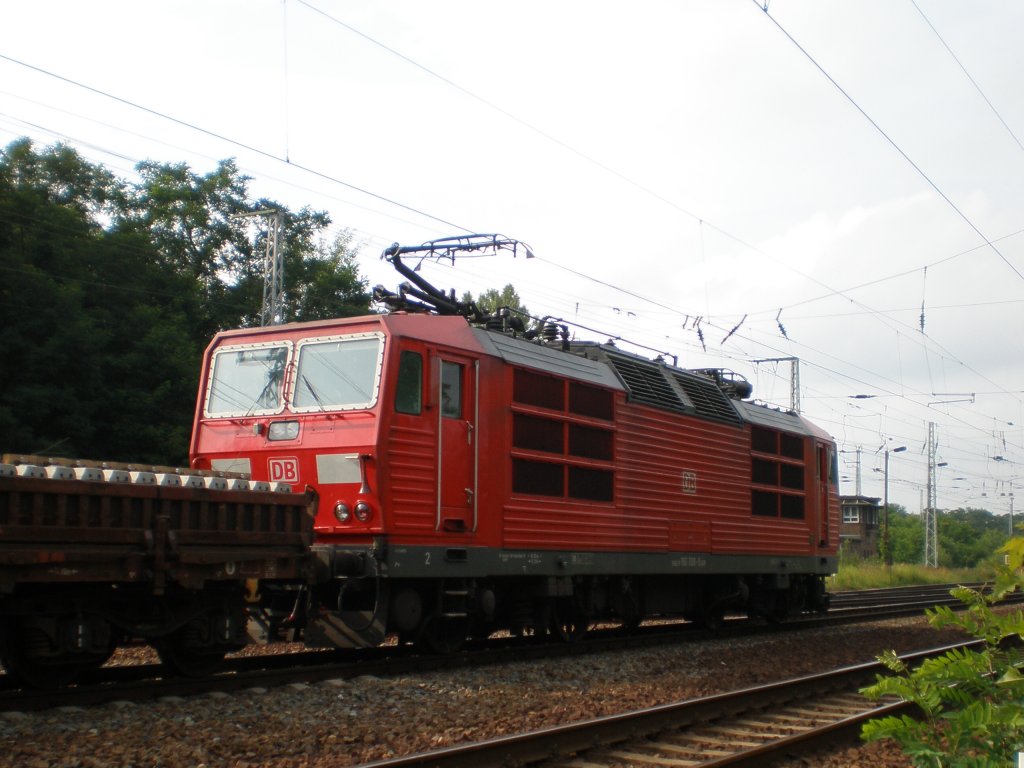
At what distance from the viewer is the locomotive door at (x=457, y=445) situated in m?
11.6

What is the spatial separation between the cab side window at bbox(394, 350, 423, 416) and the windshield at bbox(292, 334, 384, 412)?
0.79 feet

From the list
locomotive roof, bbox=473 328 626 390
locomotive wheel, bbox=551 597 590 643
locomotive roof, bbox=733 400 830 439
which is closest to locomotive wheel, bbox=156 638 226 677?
locomotive roof, bbox=473 328 626 390

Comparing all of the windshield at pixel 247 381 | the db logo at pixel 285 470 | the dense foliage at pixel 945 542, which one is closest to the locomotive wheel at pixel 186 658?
the db logo at pixel 285 470

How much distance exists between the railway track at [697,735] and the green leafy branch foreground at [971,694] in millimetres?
1863

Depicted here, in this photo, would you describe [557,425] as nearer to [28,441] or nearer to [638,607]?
[638,607]

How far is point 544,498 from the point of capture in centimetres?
1312

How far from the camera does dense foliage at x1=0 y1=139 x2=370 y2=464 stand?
2797cm

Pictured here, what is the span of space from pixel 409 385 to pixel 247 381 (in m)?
2.16

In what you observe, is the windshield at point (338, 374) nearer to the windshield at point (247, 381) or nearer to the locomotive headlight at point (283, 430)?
the locomotive headlight at point (283, 430)

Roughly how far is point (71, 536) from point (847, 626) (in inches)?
580

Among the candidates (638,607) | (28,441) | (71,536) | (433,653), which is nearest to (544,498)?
(433,653)

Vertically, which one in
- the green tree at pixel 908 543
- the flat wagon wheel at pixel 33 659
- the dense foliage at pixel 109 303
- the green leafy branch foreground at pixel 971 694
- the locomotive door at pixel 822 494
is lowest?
the green tree at pixel 908 543

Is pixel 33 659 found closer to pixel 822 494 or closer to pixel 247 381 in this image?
pixel 247 381

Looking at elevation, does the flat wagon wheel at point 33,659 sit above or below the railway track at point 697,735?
above
